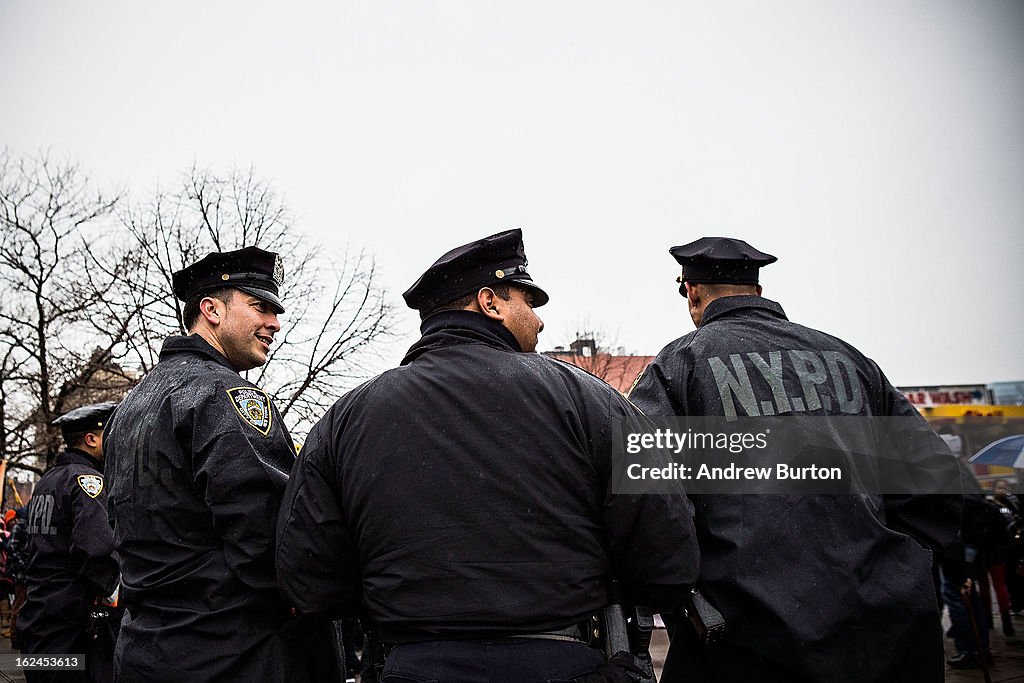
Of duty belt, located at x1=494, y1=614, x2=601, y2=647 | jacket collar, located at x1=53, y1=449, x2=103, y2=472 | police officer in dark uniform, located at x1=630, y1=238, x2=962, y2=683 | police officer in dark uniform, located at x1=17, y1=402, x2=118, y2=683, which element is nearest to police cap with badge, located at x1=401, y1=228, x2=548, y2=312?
police officer in dark uniform, located at x1=630, y1=238, x2=962, y2=683

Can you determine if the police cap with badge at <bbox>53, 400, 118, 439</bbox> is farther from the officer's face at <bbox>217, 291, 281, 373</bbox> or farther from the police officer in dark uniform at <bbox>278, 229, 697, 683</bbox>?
the police officer in dark uniform at <bbox>278, 229, 697, 683</bbox>

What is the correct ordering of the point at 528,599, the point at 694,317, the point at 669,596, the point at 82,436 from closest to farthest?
1. the point at 528,599
2. the point at 669,596
3. the point at 694,317
4. the point at 82,436

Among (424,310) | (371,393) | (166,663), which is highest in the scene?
(424,310)

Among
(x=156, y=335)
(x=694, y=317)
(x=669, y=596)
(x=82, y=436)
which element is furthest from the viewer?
(x=156, y=335)

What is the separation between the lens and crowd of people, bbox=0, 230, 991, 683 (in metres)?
2.39

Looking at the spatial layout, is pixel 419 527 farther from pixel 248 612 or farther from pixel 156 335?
pixel 156 335

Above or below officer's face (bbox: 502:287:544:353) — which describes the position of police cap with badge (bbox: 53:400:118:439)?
above

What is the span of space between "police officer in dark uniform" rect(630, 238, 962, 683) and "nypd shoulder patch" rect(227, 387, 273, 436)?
141 cm

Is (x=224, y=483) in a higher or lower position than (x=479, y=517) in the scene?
higher

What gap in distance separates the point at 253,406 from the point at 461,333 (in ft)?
3.26

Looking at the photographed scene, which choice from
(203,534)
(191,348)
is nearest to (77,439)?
(191,348)

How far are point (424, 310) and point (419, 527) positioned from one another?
803 millimetres

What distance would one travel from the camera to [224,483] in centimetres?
300

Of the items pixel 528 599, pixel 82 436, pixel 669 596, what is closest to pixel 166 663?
pixel 528 599
